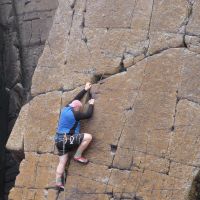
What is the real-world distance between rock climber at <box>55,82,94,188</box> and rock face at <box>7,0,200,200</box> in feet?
0.49

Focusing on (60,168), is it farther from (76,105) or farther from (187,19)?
(187,19)

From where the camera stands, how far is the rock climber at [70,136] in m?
8.86

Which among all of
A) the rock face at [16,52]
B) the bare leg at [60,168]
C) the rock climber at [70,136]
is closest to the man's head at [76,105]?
the rock climber at [70,136]

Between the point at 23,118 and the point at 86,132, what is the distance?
3.98ft

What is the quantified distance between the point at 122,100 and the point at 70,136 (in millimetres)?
901

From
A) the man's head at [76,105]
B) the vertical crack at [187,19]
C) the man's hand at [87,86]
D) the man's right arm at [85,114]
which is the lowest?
the man's right arm at [85,114]

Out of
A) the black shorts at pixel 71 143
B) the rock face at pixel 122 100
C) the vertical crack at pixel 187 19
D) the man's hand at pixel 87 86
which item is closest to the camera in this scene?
the rock face at pixel 122 100

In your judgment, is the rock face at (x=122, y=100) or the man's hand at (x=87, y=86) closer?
the rock face at (x=122, y=100)

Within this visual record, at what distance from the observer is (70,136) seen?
885cm

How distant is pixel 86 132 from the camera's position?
9.11 m

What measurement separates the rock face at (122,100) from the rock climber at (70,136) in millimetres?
150

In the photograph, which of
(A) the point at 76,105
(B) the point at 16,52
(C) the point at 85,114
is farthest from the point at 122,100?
(B) the point at 16,52

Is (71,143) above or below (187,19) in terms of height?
below

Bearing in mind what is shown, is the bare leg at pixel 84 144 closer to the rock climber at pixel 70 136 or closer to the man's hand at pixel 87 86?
the rock climber at pixel 70 136
